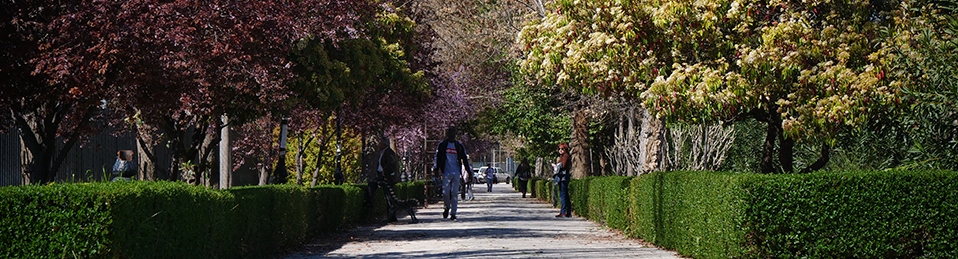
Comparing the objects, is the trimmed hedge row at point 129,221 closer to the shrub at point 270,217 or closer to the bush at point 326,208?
the shrub at point 270,217

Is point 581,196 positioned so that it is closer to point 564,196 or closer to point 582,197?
point 582,197

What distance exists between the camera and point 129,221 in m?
6.60

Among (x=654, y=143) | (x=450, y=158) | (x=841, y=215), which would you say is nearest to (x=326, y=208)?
(x=450, y=158)

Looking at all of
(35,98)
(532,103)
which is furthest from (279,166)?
(532,103)

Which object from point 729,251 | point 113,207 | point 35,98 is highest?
point 35,98

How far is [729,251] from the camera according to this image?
9023 mm

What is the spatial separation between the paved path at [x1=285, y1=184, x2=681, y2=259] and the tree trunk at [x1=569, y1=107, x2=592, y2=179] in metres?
11.6

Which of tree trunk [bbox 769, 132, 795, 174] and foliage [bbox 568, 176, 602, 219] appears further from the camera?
foliage [bbox 568, 176, 602, 219]

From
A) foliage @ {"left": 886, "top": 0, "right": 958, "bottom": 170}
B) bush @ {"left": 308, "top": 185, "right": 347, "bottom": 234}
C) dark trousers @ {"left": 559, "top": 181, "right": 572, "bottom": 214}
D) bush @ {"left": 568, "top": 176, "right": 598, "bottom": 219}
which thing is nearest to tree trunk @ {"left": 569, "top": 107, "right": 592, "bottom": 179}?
bush @ {"left": 568, "top": 176, "right": 598, "bottom": 219}

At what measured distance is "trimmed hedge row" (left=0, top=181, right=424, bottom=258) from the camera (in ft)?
20.8

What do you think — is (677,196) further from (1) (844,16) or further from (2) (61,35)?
(2) (61,35)

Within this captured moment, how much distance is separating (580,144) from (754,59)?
18.1 m

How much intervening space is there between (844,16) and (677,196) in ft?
10.7

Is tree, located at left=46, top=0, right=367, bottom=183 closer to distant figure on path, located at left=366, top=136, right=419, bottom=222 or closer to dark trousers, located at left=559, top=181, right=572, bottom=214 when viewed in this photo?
distant figure on path, located at left=366, top=136, right=419, bottom=222
